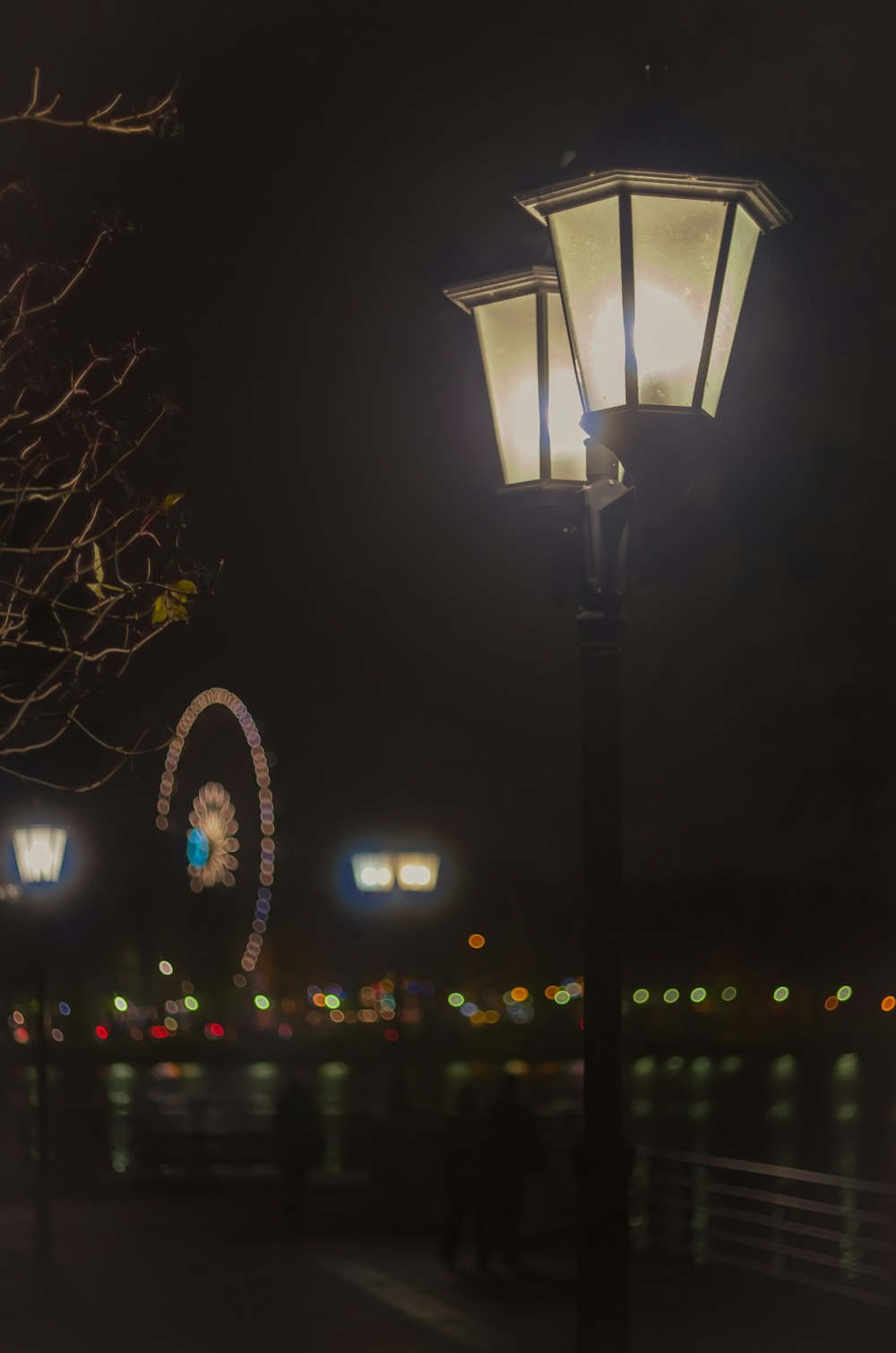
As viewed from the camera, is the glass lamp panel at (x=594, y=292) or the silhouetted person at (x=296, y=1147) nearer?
the glass lamp panel at (x=594, y=292)

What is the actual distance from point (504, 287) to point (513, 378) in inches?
12.6

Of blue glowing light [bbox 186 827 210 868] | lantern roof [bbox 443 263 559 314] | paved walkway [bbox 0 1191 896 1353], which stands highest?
blue glowing light [bbox 186 827 210 868]

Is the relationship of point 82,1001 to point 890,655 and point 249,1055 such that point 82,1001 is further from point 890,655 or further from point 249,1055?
point 890,655

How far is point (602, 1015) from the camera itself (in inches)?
244

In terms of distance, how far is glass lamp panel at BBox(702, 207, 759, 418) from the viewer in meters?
5.88

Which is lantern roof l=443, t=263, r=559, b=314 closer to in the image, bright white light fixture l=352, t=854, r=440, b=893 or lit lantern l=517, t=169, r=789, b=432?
lit lantern l=517, t=169, r=789, b=432

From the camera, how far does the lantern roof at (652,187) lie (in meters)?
5.70

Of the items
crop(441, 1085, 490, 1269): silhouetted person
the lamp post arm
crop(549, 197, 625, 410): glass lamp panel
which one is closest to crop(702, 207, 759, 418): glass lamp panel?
crop(549, 197, 625, 410): glass lamp panel

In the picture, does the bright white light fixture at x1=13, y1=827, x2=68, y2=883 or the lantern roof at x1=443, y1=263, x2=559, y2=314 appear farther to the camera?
the bright white light fixture at x1=13, y1=827, x2=68, y2=883

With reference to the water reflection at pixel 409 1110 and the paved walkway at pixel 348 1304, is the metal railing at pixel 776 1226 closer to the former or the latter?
the paved walkway at pixel 348 1304

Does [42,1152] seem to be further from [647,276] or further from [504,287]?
[647,276]

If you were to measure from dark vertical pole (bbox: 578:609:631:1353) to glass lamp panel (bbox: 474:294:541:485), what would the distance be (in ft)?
2.20

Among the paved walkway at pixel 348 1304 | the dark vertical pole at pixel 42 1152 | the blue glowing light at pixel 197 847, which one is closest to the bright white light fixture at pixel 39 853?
the dark vertical pole at pixel 42 1152

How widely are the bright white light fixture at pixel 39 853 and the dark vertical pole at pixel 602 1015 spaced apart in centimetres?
1308
